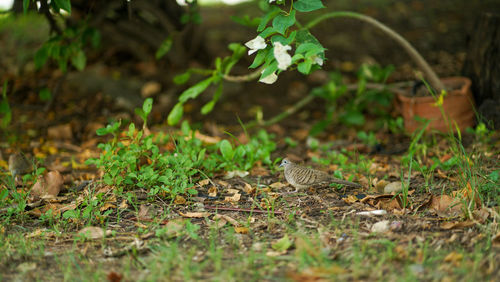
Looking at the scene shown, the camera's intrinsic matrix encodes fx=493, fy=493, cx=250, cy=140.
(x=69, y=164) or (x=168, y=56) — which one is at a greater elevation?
(x=168, y=56)

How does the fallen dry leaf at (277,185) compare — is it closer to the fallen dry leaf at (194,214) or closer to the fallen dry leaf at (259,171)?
the fallen dry leaf at (259,171)

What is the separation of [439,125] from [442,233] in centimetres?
233

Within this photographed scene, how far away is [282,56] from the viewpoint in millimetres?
2928

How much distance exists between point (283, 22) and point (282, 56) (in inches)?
10.7

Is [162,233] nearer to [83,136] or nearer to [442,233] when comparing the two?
[442,233]

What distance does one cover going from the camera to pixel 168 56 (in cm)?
649

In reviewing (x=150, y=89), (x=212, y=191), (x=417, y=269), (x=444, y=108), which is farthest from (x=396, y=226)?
(x=150, y=89)

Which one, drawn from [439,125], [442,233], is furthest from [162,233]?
[439,125]

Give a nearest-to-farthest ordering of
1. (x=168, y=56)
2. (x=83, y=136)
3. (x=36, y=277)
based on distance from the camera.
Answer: (x=36, y=277)
(x=83, y=136)
(x=168, y=56)

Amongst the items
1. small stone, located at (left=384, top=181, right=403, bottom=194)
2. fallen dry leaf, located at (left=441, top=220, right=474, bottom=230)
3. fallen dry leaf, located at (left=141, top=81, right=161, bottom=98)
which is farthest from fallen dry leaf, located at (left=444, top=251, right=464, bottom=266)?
fallen dry leaf, located at (left=141, top=81, right=161, bottom=98)

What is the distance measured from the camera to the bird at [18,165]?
407cm

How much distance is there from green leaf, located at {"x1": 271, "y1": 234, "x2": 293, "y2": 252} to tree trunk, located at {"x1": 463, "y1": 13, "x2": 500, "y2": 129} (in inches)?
113

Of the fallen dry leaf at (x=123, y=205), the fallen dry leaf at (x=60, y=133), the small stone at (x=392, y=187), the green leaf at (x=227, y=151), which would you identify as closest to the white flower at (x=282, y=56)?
the green leaf at (x=227, y=151)

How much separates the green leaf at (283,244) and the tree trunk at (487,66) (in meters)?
2.88
